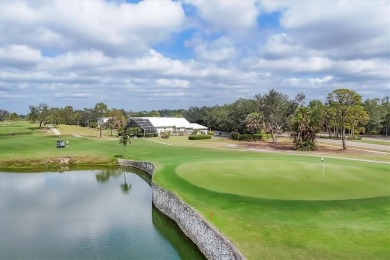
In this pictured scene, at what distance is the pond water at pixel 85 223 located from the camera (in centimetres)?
2058

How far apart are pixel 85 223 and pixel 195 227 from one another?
9596 millimetres

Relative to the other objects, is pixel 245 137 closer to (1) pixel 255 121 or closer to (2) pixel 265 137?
(1) pixel 255 121

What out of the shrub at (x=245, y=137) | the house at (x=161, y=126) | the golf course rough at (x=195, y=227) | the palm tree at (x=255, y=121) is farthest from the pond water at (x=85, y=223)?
the house at (x=161, y=126)

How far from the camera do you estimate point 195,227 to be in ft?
69.3

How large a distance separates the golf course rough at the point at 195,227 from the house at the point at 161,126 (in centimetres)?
6704

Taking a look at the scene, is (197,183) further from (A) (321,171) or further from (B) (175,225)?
(A) (321,171)

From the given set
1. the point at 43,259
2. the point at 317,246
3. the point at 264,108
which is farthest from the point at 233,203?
the point at 264,108

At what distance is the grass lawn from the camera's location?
16219 millimetres

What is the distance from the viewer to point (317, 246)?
16.1 meters

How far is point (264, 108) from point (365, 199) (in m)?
55.8

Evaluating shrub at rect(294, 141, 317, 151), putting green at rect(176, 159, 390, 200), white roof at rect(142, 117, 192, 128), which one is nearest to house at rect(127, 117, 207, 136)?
white roof at rect(142, 117, 192, 128)

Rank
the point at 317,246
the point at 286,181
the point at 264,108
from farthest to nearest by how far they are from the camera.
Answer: the point at 264,108
the point at 286,181
the point at 317,246

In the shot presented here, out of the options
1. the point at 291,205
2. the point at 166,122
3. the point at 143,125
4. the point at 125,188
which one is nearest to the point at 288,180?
the point at 291,205

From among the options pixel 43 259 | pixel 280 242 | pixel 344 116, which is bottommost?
pixel 43 259
